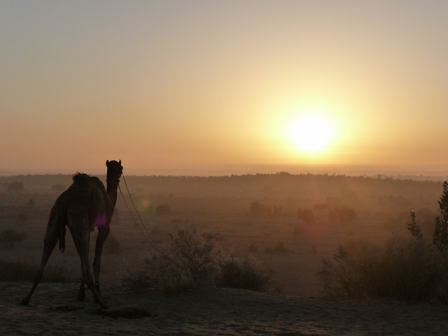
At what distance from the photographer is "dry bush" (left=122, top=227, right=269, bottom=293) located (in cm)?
1208

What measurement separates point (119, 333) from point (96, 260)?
342cm

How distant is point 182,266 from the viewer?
12531mm

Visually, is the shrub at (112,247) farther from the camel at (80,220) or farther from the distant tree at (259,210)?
the distant tree at (259,210)

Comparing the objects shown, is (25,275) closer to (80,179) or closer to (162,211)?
(80,179)

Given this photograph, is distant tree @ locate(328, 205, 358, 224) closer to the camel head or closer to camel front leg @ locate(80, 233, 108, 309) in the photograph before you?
the camel head

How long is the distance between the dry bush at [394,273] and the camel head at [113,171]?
19.1 ft

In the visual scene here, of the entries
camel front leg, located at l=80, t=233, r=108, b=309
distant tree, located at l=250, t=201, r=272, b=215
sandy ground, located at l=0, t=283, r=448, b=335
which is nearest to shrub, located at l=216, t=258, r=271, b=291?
sandy ground, located at l=0, t=283, r=448, b=335

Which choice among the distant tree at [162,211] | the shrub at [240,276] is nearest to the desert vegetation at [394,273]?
the shrub at [240,276]

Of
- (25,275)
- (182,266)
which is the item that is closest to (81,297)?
(182,266)

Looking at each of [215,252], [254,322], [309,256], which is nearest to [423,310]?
[254,322]

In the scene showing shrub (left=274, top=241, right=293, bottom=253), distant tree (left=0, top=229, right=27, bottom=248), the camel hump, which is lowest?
distant tree (left=0, top=229, right=27, bottom=248)

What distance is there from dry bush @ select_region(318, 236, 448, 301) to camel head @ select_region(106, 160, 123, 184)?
582 centimetres

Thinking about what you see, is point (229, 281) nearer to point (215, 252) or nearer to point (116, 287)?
point (215, 252)

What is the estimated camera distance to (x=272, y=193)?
12206 cm
